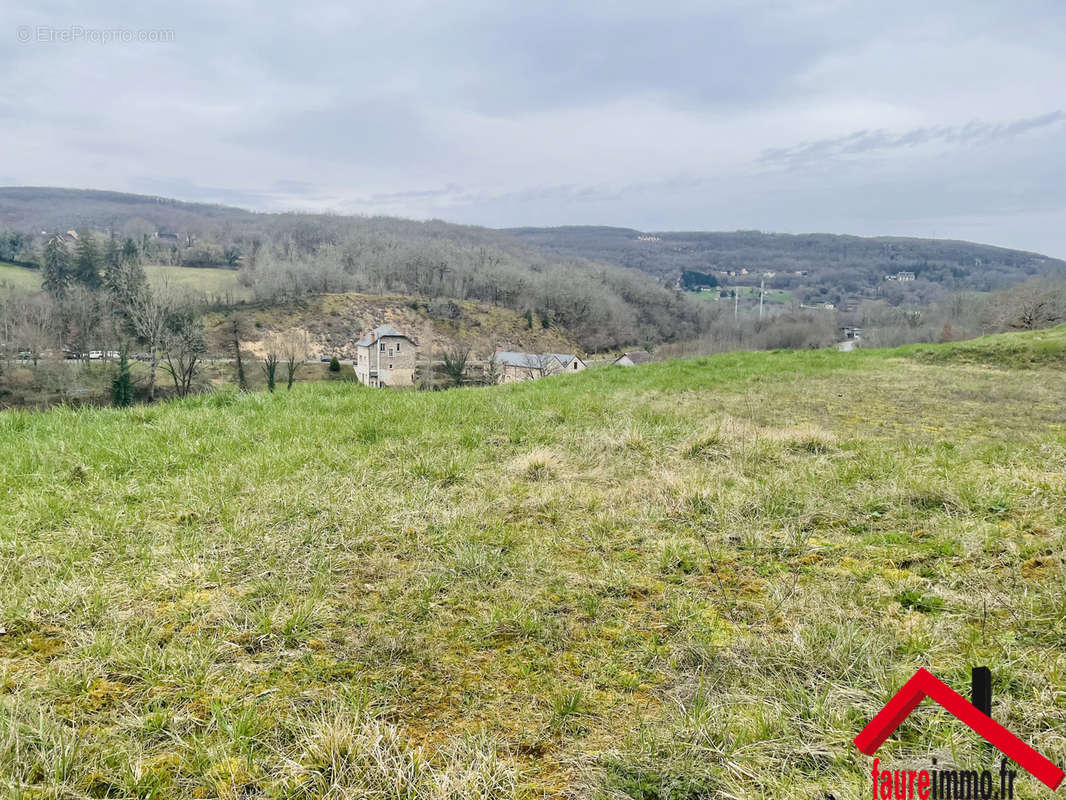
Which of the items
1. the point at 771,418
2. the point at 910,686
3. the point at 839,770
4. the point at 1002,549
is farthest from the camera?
the point at 771,418

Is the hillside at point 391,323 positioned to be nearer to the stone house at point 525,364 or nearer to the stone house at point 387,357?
the stone house at point 387,357

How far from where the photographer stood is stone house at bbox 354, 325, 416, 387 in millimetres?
79125

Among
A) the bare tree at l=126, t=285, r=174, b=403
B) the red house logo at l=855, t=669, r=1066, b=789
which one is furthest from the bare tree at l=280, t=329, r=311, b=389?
the red house logo at l=855, t=669, r=1066, b=789

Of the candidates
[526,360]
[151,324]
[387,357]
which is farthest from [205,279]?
[526,360]

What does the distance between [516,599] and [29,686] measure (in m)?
1.99

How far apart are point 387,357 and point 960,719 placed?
81.6 metres

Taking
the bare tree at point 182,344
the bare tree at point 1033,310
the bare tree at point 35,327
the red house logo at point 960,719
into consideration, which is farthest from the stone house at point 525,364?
the red house logo at point 960,719

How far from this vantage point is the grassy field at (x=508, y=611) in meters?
1.73

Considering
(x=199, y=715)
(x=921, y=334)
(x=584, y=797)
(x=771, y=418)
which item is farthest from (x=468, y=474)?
(x=921, y=334)

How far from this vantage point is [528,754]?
1812mm

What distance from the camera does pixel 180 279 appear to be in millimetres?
118312

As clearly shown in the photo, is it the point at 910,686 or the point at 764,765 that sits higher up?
the point at 910,686

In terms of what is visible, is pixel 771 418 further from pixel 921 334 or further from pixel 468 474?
pixel 921 334

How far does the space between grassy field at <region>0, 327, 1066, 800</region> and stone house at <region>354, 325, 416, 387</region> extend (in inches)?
2984
